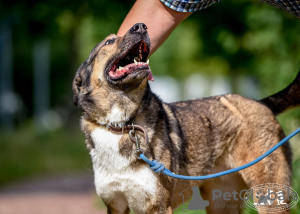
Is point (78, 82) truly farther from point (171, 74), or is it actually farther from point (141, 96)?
point (171, 74)

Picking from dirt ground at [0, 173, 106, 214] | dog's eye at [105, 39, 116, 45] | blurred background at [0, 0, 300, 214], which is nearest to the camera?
dog's eye at [105, 39, 116, 45]

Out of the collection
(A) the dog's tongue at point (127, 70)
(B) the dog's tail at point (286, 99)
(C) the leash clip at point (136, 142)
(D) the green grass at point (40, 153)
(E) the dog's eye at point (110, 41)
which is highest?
(E) the dog's eye at point (110, 41)

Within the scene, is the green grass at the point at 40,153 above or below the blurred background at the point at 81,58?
below

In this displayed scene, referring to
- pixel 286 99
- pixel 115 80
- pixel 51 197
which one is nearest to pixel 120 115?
pixel 115 80

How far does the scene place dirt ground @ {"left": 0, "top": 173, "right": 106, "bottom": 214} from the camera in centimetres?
822

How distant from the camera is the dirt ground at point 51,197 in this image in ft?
27.0

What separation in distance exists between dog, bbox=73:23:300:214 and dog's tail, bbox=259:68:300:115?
14 mm

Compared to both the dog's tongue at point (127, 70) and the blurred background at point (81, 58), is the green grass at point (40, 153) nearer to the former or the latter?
the blurred background at point (81, 58)

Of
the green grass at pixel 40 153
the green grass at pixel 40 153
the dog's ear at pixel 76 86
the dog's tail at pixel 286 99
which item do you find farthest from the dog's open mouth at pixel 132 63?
the green grass at pixel 40 153

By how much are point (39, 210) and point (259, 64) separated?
5536 mm

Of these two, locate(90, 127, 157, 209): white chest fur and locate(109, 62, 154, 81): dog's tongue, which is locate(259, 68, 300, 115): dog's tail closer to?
locate(109, 62, 154, 81): dog's tongue

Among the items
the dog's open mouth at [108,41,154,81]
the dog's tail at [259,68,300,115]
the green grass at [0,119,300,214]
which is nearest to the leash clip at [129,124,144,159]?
the dog's open mouth at [108,41,154,81]

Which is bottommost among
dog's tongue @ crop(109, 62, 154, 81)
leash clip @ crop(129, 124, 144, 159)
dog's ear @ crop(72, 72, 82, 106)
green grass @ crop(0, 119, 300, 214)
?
green grass @ crop(0, 119, 300, 214)

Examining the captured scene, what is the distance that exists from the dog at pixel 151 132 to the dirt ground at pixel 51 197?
356cm
